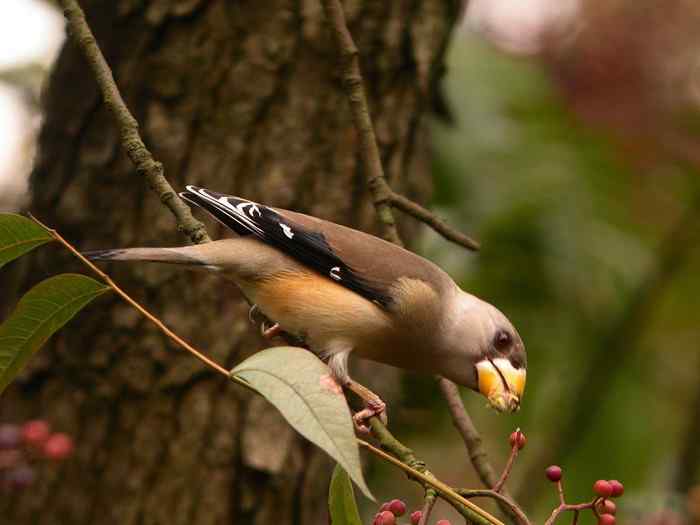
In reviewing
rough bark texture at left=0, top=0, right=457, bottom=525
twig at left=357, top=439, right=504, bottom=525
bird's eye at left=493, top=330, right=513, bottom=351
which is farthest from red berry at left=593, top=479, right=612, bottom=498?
rough bark texture at left=0, top=0, right=457, bottom=525

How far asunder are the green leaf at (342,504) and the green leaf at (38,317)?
2.14ft

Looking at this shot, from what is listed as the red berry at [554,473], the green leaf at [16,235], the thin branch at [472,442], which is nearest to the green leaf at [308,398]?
the green leaf at [16,235]

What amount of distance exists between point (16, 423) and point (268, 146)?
4.60 feet

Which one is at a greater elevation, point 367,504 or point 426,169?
point 426,169

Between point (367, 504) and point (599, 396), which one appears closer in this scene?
point (367, 504)

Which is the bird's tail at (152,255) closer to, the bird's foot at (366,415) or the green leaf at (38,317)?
the green leaf at (38,317)

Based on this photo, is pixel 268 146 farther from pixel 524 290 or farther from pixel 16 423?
pixel 524 290

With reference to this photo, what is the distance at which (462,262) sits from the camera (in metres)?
4.99

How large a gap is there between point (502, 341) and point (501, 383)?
16 centimetres

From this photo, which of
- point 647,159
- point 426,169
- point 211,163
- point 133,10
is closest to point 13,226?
point 211,163

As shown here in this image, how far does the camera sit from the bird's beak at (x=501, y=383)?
3.15m

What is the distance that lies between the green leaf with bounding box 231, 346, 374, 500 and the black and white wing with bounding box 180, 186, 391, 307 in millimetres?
1189

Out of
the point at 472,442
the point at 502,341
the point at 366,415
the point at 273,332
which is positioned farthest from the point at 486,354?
the point at 366,415

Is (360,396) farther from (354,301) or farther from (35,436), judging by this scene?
(35,436)
